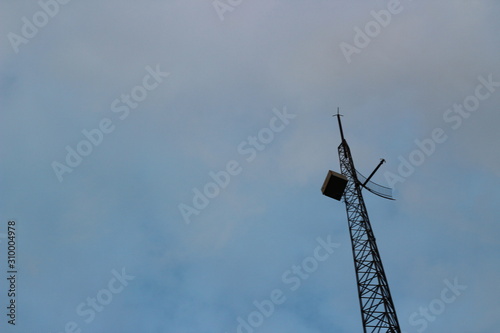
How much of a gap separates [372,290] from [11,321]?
2760 centimetres

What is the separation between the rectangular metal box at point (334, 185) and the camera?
128ft

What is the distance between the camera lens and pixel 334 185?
39.1 metres

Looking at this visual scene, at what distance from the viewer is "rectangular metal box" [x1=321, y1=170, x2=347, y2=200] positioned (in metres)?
38.9

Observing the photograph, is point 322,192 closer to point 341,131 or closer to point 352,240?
point 352,240

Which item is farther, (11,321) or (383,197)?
(383,197)

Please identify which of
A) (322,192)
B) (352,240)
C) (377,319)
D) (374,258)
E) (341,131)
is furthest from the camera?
(341,131)

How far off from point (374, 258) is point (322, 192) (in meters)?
7.99

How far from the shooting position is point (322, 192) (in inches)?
1570

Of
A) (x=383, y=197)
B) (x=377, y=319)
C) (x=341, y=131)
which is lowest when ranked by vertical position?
(x=377, y=319)

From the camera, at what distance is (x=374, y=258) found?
34031 millimetres

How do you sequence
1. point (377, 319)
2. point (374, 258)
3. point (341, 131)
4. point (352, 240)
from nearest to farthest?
point (377, 319), point (374, 258), point (352, 240), point (341, 131)

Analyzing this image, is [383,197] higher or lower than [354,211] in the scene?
higher

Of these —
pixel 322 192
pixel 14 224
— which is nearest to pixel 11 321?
pixel 14 224

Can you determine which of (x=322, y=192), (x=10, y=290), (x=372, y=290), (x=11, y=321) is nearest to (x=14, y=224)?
(x=10, y=290)
